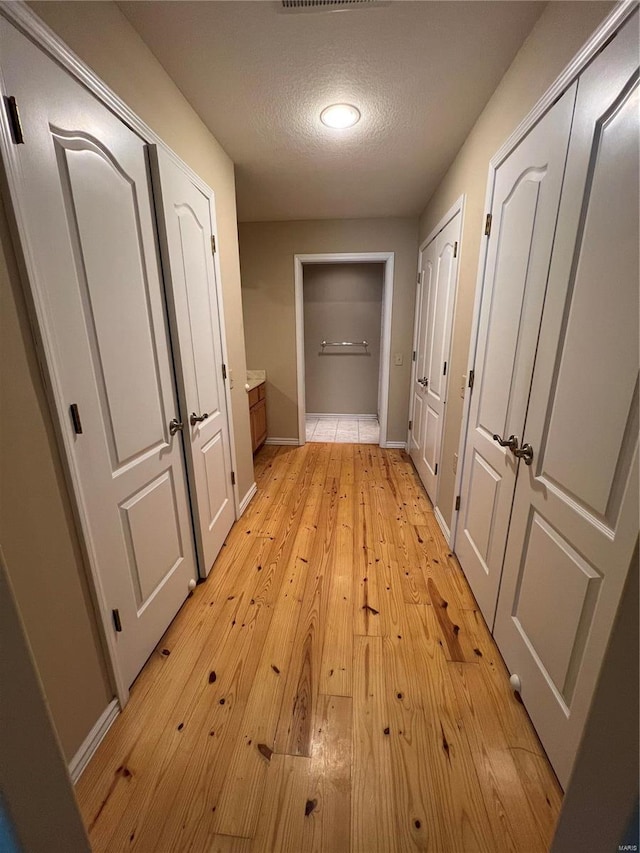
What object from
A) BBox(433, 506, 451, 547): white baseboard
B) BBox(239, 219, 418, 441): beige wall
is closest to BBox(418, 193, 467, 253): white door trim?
BBox(239, 219, 418, 441): beige wall

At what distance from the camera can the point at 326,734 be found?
1.13m

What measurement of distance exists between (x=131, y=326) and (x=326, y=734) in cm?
166

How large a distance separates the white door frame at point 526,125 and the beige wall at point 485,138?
0.13ft

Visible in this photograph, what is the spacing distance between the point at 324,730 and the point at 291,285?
354 centimetres

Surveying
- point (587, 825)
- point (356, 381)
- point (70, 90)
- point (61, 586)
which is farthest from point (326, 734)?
point (356, 381)

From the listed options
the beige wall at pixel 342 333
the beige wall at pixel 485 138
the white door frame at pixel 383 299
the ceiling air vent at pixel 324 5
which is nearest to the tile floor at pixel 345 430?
the beige wall at pixel 342 333

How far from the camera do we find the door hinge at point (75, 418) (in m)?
0.96

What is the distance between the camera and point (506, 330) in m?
1.40

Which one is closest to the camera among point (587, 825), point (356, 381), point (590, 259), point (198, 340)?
point (587, 825)

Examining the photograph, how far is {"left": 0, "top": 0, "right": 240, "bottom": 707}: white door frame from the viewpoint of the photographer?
78 centimetres

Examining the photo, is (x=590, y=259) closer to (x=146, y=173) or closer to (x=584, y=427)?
(x=584, y=427)

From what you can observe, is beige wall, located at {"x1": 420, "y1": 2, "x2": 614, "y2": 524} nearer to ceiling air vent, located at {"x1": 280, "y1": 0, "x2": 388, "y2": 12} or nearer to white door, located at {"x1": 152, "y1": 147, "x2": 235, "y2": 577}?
ceiling air vent, located at {"x1": 280, "y1": 0, "x2": 388, "y2": 12}

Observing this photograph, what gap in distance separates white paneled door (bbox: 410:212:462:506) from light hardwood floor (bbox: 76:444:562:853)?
106 centimetres

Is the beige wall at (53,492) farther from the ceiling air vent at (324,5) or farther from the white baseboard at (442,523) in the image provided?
the white baseboard at (442,523)
